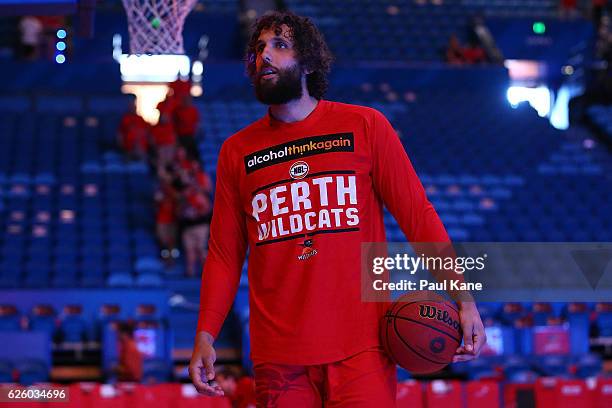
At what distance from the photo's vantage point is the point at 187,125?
13.1 m

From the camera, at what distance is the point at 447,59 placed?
1700cm

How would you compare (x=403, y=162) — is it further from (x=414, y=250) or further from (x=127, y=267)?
(x=127, y=267)

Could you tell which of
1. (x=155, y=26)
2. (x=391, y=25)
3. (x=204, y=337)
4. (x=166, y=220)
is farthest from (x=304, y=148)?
(x=391, y=25)

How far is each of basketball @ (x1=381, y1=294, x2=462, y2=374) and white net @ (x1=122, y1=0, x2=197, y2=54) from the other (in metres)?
3.44

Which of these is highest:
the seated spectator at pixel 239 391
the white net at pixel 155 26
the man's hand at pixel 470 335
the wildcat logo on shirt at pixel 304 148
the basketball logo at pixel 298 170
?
the white net at pixel 155 26

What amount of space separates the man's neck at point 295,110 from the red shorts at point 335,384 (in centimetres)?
79

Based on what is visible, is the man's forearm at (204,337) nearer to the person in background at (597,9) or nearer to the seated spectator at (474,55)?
the seated spectator at (474,55)

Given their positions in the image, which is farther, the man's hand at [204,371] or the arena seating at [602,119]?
the arena seating at [602,119]

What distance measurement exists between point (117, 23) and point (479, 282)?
1350 cm

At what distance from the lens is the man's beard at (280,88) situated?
3.22m

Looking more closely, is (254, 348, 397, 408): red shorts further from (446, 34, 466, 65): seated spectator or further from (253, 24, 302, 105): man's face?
(446, 34, 466, 65): seated spectator

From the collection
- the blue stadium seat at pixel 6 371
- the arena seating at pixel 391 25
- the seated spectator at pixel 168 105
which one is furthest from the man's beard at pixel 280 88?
the arena seating at pixel 391 25

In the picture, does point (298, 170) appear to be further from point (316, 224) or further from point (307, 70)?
point (307, 70)

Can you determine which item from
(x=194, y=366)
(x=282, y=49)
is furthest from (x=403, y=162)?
(x=194, y=366)
